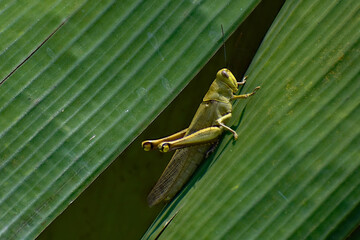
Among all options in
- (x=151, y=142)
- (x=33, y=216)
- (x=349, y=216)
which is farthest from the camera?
(x=151, y=142)

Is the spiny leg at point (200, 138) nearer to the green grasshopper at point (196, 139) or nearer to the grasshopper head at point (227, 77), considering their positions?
the green grasshopper at point (196, 139)

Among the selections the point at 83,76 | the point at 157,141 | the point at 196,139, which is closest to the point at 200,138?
the point at 196,139

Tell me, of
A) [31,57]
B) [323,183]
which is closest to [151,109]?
[31,57]

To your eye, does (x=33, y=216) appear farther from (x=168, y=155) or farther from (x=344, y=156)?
(x=344, y=156)

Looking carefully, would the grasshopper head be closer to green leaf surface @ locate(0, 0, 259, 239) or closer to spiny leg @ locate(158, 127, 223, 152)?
spiny leg @ locate(158, 127, 223, 152)

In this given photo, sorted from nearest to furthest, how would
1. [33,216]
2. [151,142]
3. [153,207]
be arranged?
[33,216]
[151,142]
[153,207]

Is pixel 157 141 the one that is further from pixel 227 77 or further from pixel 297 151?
pixel 297 151

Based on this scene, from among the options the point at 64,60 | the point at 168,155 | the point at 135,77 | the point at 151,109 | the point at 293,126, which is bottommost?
the point at 293,126

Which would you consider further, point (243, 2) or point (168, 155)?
point (168, 155)
